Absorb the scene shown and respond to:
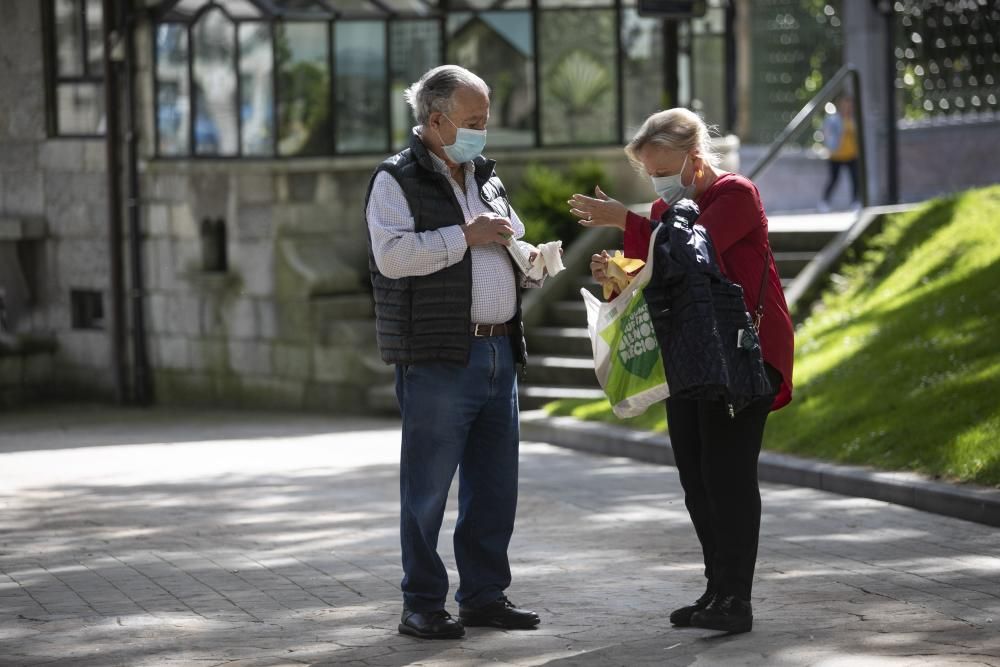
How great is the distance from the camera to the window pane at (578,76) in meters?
18.0

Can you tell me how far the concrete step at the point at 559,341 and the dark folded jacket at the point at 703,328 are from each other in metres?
9.37

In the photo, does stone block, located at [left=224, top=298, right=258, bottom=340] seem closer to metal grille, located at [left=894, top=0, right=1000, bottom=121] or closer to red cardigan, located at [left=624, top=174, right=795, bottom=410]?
metal grille, located at [left=894, top=0, right=1000, bottom=121]

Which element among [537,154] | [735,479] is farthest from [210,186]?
[735,479]

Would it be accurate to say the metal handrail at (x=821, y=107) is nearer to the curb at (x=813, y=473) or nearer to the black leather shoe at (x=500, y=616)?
the curb at (x=813, y=473)

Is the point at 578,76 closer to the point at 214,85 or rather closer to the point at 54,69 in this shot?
the point at 214,85

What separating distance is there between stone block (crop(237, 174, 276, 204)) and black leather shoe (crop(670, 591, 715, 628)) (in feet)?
36.0

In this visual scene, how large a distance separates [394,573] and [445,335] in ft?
6.04

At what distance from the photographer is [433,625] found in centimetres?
616

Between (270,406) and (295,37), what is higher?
(295,37)

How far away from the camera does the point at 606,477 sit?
11.0m

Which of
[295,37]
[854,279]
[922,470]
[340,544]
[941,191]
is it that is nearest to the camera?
[340,544]

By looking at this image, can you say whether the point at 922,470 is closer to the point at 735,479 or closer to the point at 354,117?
the point at 735,479

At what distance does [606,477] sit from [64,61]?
10.6 m

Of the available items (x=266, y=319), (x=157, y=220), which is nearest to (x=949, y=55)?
(x=266, y=319)
